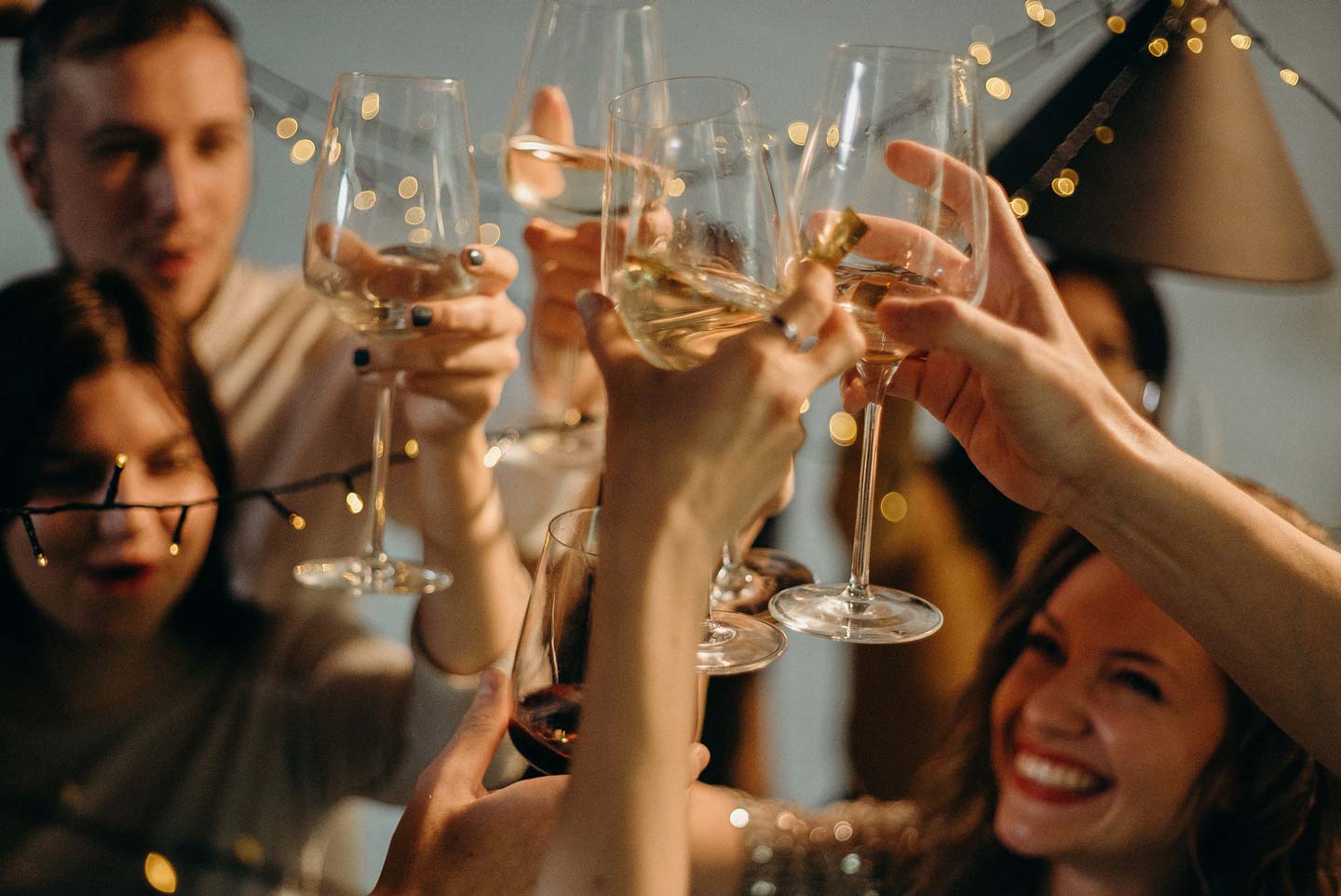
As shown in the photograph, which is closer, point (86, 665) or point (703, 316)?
point (703, 316)

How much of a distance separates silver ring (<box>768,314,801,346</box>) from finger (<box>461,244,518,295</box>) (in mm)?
408

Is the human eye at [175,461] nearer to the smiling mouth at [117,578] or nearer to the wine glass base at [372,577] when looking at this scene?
the smiling mouth at [117,578]

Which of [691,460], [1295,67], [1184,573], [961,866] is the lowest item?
[961,866]

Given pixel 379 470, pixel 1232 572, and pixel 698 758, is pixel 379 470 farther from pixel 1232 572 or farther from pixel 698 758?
pixel 1232 572

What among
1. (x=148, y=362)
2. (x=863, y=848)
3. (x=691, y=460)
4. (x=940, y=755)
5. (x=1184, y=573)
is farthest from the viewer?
(x=148, y=362)

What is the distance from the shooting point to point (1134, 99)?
149 cm

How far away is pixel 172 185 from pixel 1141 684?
118 cm

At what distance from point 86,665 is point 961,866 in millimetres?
874

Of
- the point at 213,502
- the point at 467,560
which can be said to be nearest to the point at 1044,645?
the point at 467,560

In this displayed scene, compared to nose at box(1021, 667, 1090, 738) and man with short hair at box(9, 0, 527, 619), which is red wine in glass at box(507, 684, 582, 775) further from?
nose at box(1021, 667, 1090, 738)

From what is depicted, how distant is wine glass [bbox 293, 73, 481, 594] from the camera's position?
2.87 feet

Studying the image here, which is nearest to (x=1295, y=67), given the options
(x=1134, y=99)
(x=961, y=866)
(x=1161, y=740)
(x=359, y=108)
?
(x=1134, y=99)

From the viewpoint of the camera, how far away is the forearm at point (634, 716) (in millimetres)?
551

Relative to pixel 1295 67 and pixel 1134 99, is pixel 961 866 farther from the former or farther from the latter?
pixel 1295 67
